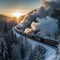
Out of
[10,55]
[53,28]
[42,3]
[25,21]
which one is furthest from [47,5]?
[10,55]

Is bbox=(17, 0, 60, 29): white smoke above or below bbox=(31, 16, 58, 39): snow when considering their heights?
above

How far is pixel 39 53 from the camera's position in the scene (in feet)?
73.2

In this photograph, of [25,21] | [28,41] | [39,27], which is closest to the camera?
[28,41]

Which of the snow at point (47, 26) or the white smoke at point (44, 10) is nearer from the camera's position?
the snow at point (47, 26)

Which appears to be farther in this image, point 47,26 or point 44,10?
point 44,10

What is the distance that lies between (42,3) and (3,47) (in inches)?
739

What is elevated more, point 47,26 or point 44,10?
point 44,10

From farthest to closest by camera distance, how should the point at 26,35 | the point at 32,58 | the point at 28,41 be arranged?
the point at 26,35 → the point at 28,41 → the point at 32,58

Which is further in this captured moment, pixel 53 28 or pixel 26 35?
pixel 53 28

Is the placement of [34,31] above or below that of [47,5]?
below

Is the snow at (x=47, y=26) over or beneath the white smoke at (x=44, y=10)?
beneath

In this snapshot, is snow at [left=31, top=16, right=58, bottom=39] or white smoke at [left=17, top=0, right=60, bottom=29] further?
white smoke at [left=17, top=0, right=60, bottom=29]

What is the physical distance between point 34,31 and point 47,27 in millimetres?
1770

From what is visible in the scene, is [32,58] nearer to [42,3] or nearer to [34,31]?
[34,31]
